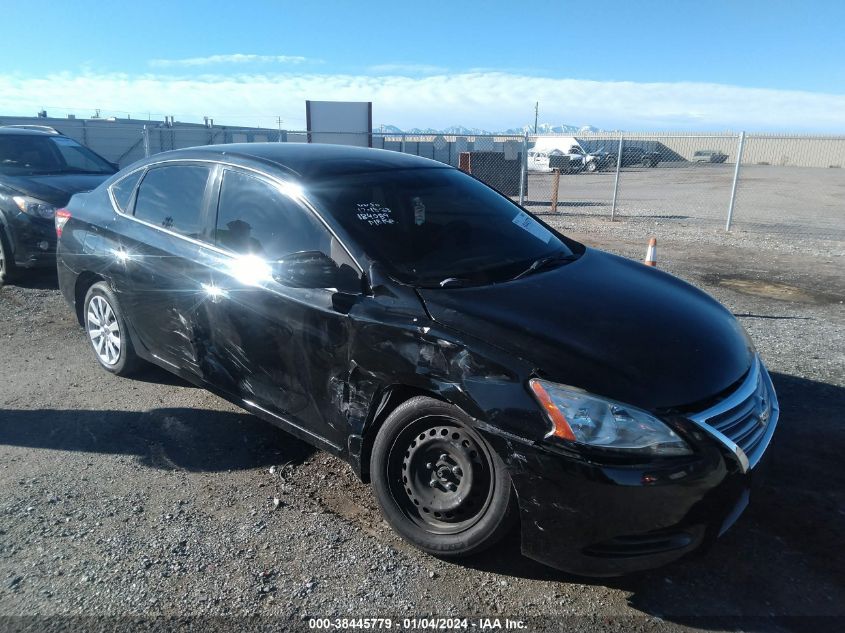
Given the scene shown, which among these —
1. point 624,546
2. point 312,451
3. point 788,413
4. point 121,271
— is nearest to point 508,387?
point 624,546

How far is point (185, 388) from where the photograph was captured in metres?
4.93

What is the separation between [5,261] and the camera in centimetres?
772

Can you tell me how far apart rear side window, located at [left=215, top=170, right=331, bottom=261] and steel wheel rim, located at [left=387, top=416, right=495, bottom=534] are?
3.57ft

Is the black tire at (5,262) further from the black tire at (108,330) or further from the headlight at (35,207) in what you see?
the black tire at (108,330)

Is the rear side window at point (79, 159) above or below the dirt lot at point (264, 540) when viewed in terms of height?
above

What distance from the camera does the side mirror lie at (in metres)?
3.22

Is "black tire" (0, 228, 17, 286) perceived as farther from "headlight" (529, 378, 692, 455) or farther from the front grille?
the front grille

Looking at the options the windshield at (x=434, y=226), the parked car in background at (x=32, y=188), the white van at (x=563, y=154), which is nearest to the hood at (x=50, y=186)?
the parked car in background at (x=32, y=188)

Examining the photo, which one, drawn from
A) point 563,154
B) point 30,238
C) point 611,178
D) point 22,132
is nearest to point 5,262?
point 30,238

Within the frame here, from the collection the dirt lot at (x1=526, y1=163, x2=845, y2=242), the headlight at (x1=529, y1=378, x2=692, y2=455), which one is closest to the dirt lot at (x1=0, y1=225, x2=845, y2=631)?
the headlight at (x1=529, y1=378, x2=692, y2=455)

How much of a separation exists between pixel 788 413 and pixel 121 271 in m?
4.72

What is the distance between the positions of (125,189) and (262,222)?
1755 mm

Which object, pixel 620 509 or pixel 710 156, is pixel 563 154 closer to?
pixel 710 156

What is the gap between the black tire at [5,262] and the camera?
7.64 meters
